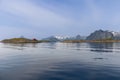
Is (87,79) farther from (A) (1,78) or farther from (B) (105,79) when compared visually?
(A) (1,78)

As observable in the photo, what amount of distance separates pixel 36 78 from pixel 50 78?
5.75 feet

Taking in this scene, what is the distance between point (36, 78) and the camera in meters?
23.1

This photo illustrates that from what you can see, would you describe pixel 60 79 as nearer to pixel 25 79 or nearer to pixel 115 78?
pixel 25 79

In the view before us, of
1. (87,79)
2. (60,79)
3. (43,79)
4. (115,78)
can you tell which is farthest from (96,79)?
(43,79)

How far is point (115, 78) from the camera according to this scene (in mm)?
23094

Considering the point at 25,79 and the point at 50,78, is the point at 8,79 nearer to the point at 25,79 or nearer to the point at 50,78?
the point at 25,79

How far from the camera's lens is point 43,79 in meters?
22.4

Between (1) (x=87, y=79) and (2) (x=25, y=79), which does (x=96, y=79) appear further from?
(2) (x=25, y=79)

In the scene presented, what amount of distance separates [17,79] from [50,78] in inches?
158

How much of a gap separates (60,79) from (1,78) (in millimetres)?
7443

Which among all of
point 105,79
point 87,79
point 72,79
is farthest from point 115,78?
point 72,79

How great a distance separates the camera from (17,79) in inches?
890

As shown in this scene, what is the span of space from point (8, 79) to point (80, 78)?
885cm

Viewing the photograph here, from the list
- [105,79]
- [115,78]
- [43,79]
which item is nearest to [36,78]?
[43,79]
